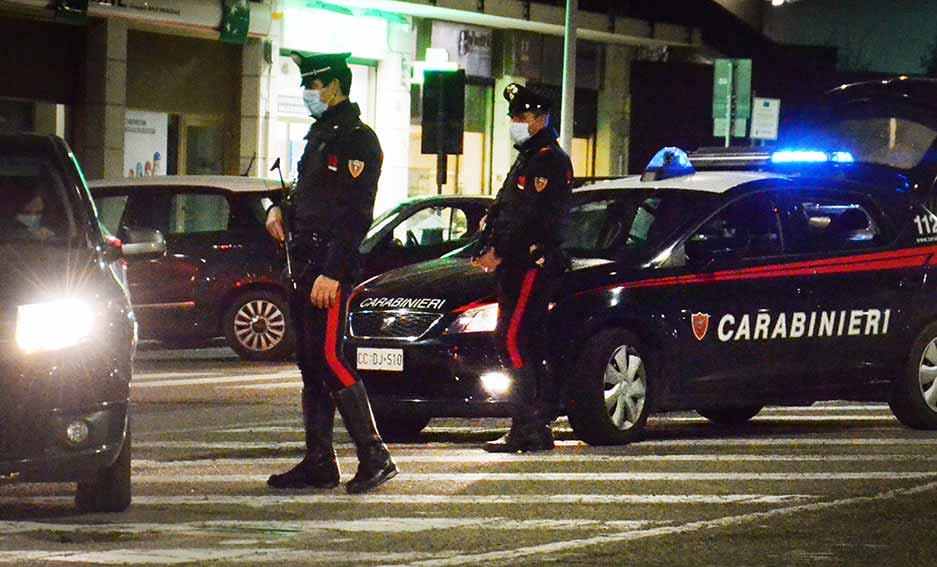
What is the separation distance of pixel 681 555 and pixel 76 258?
270 cm

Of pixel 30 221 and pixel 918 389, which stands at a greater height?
pixel 30 221

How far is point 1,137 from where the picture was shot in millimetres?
8984

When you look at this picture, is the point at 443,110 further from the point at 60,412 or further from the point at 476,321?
the point at 60,412

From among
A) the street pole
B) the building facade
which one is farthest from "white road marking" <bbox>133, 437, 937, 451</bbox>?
the street pole

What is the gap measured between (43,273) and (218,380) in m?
7.83

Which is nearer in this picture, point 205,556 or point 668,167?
point 205,556

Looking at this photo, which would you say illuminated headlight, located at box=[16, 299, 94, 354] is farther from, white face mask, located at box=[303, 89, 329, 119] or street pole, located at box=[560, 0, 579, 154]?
street pole, located at box=[560, 0, 579, 154]

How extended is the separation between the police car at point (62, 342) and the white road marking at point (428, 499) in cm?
41

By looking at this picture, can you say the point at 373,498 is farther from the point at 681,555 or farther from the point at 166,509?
the point at 681,555

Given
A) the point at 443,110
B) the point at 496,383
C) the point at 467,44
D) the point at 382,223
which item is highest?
the point at 467,44

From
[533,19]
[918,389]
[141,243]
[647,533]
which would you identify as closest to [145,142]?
[533,19]

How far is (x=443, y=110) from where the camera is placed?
904 inches

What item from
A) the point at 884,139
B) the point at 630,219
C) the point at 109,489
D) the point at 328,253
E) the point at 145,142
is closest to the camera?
the point at 109,489

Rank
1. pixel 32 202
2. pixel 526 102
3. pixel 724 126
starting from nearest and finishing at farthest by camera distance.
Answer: pixel 32 202
pixel 526 102
pixel 724 126
